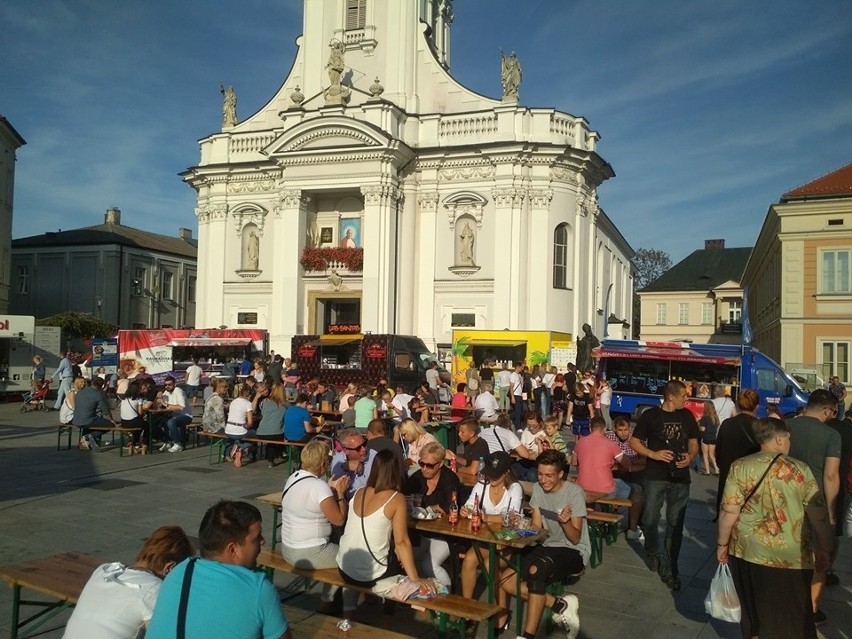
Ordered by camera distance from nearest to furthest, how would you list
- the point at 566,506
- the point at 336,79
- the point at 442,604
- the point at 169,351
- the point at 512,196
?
the point at 442,604 → the point at 566,506 → the point at 169,351 → the point at 512,196 → the point at 336,79

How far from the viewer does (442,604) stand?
5.11 m

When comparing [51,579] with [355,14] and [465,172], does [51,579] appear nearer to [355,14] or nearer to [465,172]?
[465,172]

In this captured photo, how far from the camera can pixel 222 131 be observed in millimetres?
38062

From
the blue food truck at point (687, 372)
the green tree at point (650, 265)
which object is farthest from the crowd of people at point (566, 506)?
the green tree at point (650, 265)

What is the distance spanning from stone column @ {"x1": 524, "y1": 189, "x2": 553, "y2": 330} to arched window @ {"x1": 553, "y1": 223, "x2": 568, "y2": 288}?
2.06ft

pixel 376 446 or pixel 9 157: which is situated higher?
pixel 9 157

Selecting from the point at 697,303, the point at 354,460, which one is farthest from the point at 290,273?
the point at 697,303

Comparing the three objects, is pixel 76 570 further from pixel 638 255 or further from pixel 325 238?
pixel 638 255

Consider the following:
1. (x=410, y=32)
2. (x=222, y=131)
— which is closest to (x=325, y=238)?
(x=222, y=131)

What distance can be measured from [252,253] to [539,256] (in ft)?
47.5

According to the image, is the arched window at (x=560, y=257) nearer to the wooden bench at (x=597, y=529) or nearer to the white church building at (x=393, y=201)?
the white church building at (x=393, y=201)

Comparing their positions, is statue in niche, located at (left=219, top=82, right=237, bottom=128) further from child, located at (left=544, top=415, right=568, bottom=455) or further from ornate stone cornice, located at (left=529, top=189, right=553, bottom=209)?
child, located at (left=544, top=415, right=568, bottom=455)

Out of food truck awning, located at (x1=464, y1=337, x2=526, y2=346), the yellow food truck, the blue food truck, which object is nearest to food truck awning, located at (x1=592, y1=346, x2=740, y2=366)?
the blue food truck

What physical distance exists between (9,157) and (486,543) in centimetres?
4568
